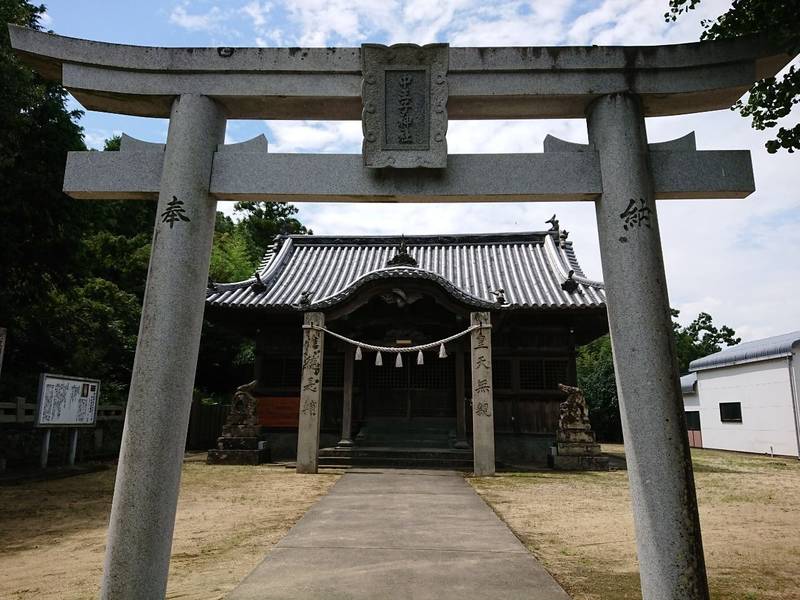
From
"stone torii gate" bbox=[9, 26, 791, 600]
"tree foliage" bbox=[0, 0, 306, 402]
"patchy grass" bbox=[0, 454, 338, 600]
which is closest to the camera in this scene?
"stone torii gate" bbox=[9, 26, 791, 600]

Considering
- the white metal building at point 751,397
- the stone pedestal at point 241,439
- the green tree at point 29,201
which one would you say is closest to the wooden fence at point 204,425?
the stone pedestal at point 241,439

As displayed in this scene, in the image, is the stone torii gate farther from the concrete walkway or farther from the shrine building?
the shrine building

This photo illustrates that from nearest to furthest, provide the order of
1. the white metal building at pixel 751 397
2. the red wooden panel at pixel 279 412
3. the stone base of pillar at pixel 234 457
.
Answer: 1. the stone base of pillar at pixel 234 457
2. the red wooden panel at pixel 279 412
3. the white metal building at pixel 751 397

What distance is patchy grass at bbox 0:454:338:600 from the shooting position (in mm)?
4594

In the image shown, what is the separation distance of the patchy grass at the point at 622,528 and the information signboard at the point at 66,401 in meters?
9.15

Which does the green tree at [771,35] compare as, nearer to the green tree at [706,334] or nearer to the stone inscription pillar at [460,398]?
the stone inscription pillar at [460,398]

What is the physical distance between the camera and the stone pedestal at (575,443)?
1336cm

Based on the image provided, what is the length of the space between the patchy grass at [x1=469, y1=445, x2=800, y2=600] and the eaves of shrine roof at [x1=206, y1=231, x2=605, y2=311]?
4.61m

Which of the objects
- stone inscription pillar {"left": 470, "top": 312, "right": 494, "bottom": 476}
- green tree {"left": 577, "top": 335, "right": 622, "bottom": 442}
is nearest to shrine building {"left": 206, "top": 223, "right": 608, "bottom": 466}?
stone inscription pillar {"left": 470, "top": 312, "right": 494, "bottom": 476}

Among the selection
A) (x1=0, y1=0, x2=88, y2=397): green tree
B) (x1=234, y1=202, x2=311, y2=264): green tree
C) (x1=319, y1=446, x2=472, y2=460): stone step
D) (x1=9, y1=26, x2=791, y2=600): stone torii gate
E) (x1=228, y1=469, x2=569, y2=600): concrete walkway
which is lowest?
(x1=228, y1=469, x2=569, y2=600): concrete walkway

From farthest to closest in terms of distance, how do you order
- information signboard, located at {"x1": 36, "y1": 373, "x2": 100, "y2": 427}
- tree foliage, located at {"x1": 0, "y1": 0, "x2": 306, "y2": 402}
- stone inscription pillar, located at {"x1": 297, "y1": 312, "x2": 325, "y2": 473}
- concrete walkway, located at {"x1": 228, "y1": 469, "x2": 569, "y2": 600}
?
stone inscription pillar, located at {"x1": 297, "y1": 312, "x2": 325, "y2": 473}
information signboard, located at {"x1": 36, "y1": 373, "x2": 100, "y2": 427}
tree foliage, located at {"x1": 0, "y1": 0, "x2": 306, "y2": 402}
concrete walkway, located at {"x1": 228, "y1": 469, "x2": 569, "y2": 600}

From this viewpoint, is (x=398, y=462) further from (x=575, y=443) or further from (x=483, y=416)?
(x=575, y=443)

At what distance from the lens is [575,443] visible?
1352 cm

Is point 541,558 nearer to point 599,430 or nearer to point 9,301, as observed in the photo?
point 9,301
